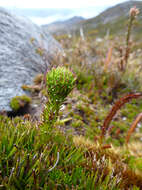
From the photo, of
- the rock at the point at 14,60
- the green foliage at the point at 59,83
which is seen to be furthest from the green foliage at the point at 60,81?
the rock at the point at 14,60

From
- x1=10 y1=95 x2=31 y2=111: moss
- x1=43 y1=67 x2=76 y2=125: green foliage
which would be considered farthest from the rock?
x1=43 y1=67 x2=76 y2=125: green foliage

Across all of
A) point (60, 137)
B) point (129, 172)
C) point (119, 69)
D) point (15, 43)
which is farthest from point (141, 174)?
point (15, 43)

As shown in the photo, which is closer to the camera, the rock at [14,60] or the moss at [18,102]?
the moss at [18,102]

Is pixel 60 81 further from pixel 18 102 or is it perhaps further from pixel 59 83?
pixel 18 102

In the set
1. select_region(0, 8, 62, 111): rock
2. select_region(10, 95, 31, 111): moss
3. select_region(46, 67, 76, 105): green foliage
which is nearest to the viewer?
select_region(46, 67, 76, 105): green foliage

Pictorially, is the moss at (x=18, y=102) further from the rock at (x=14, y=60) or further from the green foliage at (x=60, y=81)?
the green foliage at (x=60, y=81)

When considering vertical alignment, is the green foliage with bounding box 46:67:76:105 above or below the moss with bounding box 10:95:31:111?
above

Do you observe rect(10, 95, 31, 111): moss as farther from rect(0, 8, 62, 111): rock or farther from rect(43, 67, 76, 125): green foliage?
rect(43, 67, 76, 125): green foliage

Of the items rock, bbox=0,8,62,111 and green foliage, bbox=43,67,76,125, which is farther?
rock, bbox=0,8,62,111

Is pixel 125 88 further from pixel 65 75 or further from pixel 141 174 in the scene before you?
pixel 65 75

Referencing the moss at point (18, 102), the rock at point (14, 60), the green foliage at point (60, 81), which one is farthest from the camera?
the rock at point (14, 60)
